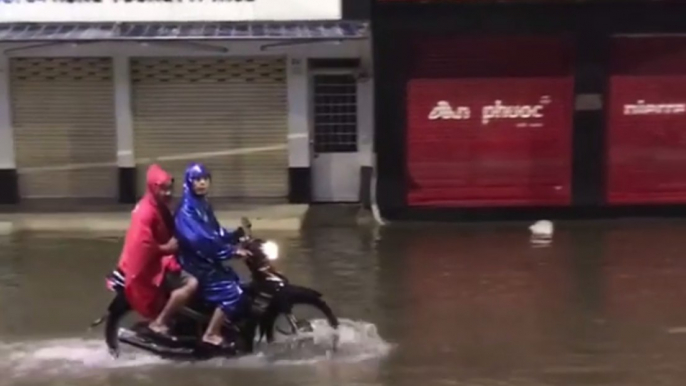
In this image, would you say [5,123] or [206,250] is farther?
[5,123]

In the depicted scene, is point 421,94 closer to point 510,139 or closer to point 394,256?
point 510,139

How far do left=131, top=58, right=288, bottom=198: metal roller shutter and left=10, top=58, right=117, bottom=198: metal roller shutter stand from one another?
53 centimetres

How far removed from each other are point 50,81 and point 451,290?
8.78m

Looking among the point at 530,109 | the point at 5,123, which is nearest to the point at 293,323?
the point at 530,109

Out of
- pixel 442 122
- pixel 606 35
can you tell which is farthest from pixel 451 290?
pixel 606 35

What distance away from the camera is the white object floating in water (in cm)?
1469

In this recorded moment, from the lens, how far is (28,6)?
17.0m

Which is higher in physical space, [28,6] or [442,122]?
[28,6]

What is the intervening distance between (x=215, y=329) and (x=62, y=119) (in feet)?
32.2

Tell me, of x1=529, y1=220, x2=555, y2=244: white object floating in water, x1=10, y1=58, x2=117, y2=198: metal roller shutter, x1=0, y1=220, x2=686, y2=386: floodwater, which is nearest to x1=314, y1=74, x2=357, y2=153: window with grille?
x1=0, y1=220, x2=686, y2=386: floodwater

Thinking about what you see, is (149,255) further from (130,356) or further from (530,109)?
(530,109)

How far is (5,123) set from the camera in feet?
57.9

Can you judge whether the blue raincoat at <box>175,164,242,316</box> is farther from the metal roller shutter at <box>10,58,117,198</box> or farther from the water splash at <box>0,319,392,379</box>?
the metal roller shutter at <box>10,58,117,198</box>

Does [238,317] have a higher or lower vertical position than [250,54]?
lower
